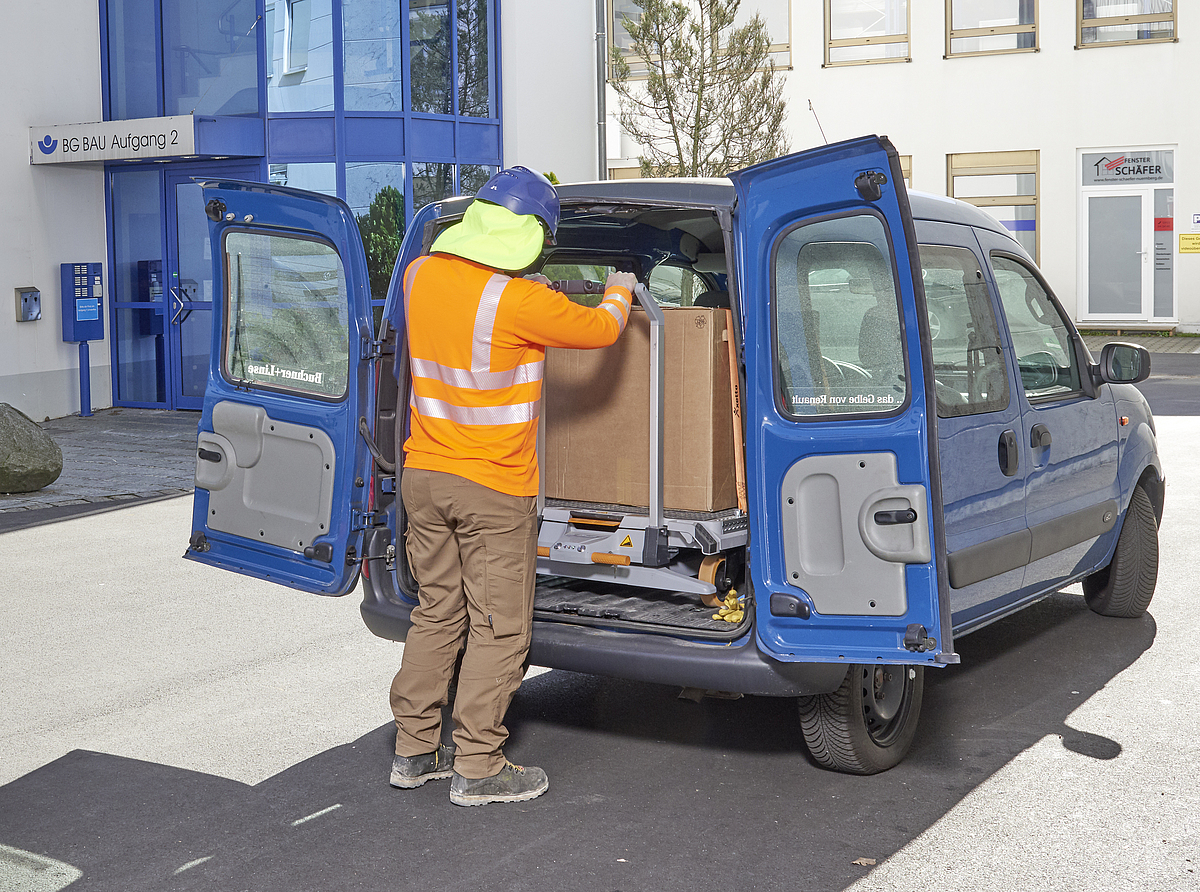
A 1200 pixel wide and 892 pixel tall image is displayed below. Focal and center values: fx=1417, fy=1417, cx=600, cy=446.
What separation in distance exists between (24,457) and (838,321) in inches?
335

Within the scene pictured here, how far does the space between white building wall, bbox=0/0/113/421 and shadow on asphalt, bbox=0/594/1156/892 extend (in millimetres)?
11794

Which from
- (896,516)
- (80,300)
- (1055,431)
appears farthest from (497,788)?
(80,300)

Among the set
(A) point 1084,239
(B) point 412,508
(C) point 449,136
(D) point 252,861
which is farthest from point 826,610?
(A) point 1084,239

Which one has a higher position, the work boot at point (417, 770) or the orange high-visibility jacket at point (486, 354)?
the orange high-visibility jacket at point (486, 354)

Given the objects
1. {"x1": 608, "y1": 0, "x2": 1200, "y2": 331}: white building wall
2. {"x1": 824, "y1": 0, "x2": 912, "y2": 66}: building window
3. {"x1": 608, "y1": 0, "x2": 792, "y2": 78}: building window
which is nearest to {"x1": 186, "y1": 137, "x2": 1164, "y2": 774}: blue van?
{"x1": 608, "y1": 0, "x2": 1200, "y2": 331}: white building wall

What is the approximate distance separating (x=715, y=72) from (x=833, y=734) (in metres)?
17.5

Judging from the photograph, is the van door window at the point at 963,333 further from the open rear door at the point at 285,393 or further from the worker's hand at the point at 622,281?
the open rear door at the point at 285,393

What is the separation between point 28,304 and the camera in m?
15.4

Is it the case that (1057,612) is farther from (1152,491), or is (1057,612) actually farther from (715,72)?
(715,72)

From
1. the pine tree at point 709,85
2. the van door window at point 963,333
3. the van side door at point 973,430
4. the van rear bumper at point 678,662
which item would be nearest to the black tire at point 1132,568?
the van side door at point 973,430

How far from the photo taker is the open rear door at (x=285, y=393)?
479 centimetres

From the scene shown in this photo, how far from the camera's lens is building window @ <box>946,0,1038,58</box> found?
2531 cm

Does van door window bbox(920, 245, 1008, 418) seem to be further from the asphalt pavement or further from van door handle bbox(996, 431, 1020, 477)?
the asphalt pavement

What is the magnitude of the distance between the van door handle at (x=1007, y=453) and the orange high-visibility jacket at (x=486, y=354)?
141 centimetres
